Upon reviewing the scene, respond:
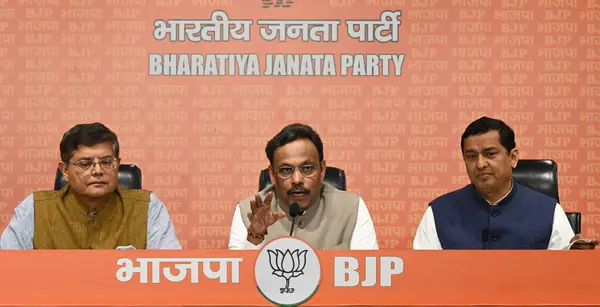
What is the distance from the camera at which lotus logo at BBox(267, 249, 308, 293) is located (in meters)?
1.55

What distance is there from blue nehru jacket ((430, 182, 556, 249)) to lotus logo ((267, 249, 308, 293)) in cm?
98

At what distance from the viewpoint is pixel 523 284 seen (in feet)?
5.13

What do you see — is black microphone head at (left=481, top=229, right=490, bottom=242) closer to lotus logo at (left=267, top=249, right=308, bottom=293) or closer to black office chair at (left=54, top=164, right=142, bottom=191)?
lotus logo at (left=267, top=249, right=308, bottom=293)

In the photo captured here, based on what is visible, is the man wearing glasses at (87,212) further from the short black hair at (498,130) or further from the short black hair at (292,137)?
the short black hair at (498,130)

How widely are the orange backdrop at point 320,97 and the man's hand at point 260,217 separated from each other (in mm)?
1523

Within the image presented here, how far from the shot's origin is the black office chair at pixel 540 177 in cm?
271

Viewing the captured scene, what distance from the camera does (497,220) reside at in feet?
7.84

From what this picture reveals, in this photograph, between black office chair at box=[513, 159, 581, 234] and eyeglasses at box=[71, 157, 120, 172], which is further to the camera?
black office chair at box=[513, 159, 581, 234]

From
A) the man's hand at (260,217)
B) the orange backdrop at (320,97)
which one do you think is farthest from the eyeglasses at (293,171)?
the orange backdrop at (320,97)

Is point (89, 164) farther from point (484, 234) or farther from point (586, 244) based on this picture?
point (586, 244)

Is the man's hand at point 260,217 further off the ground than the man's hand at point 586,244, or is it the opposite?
the man's hand at point 260,217

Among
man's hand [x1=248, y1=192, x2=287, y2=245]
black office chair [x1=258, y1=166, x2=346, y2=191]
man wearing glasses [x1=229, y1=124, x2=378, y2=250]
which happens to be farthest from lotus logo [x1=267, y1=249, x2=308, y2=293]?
black office chair [x1=258, y1=166, x2=346, y2=191]

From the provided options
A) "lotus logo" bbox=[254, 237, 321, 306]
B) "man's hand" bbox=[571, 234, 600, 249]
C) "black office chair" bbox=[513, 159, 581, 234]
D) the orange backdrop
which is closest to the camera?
"lotus logo" bbox=[254, 237, 321, 306]

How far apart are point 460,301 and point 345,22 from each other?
2.32 meters
